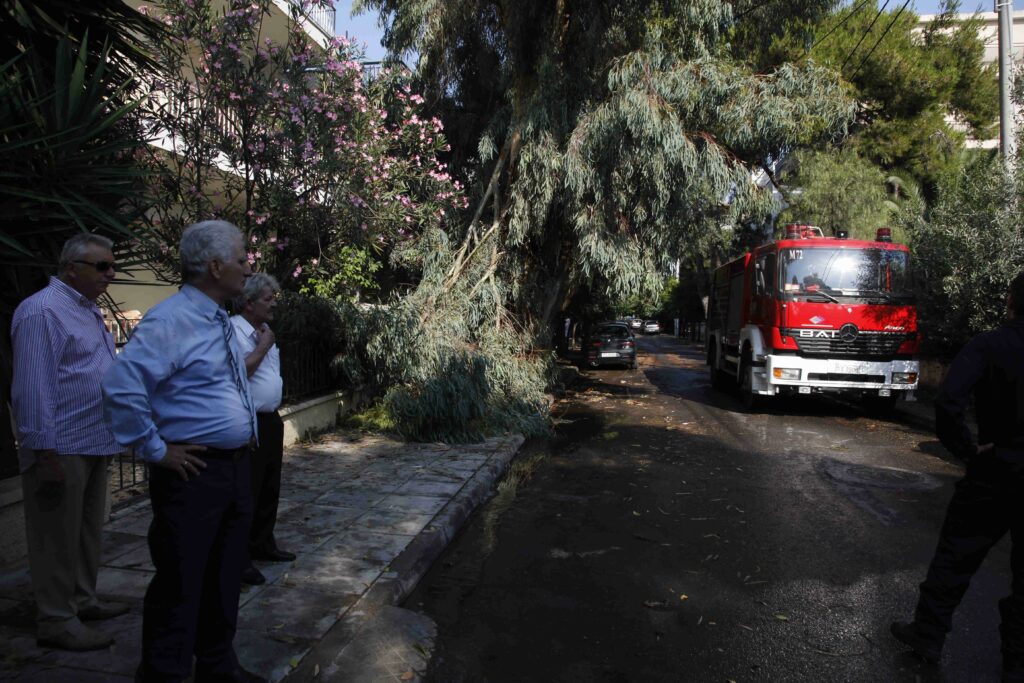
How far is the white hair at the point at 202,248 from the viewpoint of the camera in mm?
2760

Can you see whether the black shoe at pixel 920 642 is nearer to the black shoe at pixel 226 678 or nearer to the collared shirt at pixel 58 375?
the black shoe at pixel 226 678

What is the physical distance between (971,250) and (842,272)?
2.01 m

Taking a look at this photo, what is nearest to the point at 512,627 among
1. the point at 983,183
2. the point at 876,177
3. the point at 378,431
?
the point at 378,431

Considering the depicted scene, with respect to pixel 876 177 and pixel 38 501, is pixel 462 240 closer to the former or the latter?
pixel 38 501

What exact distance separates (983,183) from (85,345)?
43.8ft

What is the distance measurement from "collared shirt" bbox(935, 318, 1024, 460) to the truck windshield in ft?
29.3

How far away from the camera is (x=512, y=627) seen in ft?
13.3

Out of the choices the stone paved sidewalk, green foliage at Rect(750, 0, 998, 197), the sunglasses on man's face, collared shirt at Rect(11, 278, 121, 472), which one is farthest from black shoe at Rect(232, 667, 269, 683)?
green foliage at Rect(750, 0, 998, 197)

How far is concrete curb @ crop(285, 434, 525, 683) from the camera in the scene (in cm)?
344

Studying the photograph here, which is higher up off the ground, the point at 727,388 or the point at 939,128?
the point at 939,128

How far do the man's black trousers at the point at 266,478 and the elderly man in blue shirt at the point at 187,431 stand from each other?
55.6 inches

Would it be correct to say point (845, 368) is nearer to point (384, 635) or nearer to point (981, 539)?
point (981, 539)

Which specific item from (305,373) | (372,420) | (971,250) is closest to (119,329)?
(305,373)

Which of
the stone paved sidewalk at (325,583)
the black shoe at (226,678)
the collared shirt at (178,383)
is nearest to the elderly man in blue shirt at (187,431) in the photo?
the collared shirt at (178,383)
